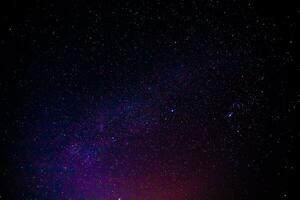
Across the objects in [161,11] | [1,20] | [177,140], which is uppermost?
[1,20]

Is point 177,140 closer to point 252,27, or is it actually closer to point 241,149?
point 241,149

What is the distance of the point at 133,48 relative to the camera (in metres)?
1.59

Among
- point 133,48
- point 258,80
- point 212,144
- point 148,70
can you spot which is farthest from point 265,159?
point 133,48

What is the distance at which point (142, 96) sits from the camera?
1689 millimetres

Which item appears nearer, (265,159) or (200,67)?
(200,67)

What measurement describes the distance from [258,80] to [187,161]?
0.60 meters

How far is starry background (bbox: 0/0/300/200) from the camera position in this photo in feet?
5.04

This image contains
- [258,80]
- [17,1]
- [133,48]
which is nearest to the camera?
[17,1]

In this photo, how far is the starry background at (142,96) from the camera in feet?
5.04

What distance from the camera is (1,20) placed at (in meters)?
1.48

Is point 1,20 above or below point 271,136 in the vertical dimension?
above

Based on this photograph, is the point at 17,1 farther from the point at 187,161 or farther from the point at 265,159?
the point at 265,159

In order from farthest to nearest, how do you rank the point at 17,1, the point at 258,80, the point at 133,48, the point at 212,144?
the point at 212,144 → the point at 258,80 → the point at 133,48 → the point at 17,1

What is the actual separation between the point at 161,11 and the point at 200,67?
1.10 feet
